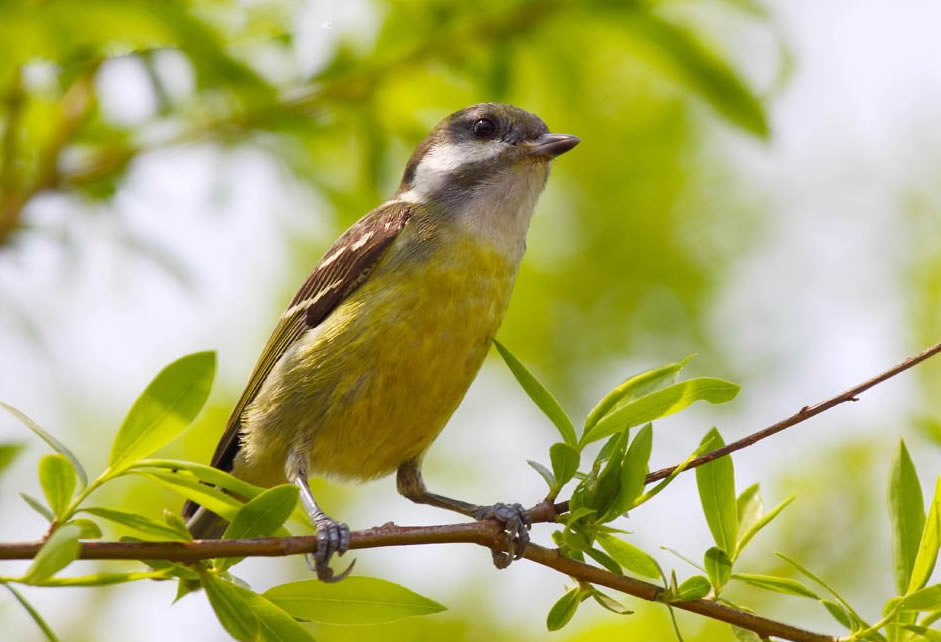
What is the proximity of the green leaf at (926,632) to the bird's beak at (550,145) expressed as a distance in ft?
8.51

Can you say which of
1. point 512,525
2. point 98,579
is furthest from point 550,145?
point 98,579

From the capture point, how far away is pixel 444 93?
4273 mm

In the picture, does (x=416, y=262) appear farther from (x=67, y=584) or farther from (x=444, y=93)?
(x=67, y=584)

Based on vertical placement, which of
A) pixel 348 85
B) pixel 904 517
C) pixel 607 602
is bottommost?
pixel 607 602

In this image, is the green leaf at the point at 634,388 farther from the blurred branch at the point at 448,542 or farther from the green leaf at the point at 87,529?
the green leaf at the point at 87,529

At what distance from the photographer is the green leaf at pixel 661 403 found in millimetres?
2238

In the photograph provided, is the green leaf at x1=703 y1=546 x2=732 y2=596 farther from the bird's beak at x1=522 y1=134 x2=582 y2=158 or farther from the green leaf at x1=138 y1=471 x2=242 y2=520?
the bird's beak at x1=522 y1=134 x2=582 y2=158

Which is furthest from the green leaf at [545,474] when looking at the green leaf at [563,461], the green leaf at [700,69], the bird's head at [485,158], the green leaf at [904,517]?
the bird's head at [485,158]

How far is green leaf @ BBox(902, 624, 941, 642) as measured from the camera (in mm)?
2141

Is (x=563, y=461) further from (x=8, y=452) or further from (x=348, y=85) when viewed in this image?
(x=348, y=85)

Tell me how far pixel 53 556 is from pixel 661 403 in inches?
46.0

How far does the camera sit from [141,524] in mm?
1945

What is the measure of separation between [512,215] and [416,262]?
57 centimetres

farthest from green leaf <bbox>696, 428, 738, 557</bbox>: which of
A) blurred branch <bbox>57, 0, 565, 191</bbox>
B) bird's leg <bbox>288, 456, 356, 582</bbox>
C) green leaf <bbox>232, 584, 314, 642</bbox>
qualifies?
blurred branch <bbox>57, 0, 565, 191</bbox>
